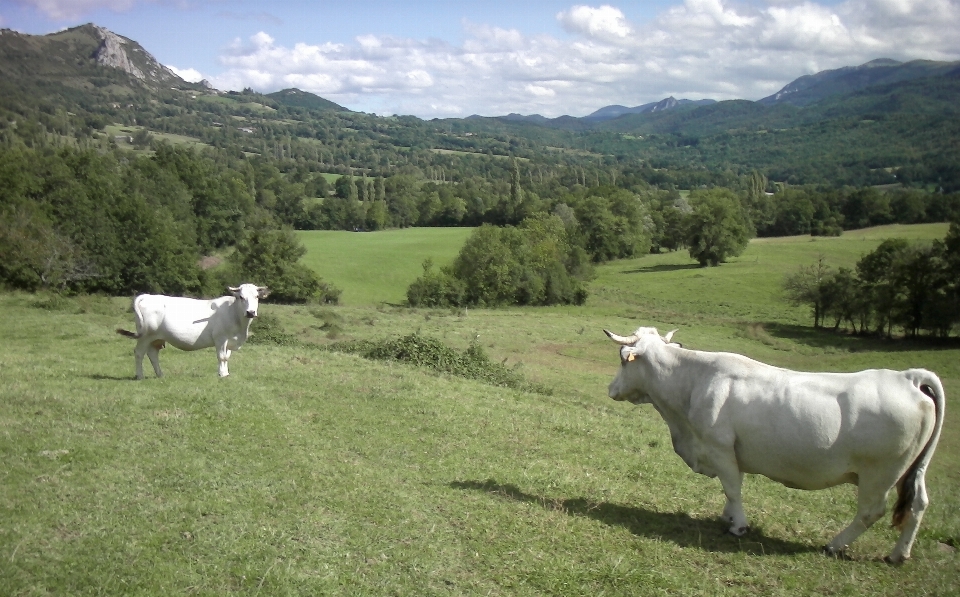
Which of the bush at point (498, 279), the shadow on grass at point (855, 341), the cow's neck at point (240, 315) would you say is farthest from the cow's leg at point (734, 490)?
the bush at point (498, 279)

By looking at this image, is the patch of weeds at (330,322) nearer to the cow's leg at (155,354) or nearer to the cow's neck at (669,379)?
the cow's leg at (155,354)

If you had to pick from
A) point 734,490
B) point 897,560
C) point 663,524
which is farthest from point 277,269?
point 897,560

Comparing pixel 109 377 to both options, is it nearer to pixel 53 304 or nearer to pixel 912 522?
pixel 912 522

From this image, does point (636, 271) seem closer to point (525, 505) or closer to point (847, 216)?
point (847, 216)

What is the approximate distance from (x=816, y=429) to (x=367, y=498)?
18.7ft

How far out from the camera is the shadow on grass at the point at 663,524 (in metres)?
8.63

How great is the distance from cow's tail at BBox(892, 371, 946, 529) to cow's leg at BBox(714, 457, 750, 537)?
168 cm

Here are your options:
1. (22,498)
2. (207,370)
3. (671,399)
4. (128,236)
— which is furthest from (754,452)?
(128,236)

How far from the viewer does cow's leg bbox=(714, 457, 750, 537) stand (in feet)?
29.3

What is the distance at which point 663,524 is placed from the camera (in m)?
9.35

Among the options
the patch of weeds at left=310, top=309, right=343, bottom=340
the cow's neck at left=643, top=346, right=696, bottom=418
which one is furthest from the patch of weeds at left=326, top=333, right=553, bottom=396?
the cow's neck at left=643, top=346, right=696, bottom=418

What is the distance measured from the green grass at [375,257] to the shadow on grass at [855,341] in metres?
39.7

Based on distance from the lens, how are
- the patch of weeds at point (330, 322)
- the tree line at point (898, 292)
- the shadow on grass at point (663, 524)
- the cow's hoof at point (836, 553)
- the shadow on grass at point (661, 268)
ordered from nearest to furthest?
1. the cow's hoof at point (836, 553)
2. the shadow on grass at point (663, 524)
3. the patch of weeds at point (330, 322)
4. the tree line at point (898, 292)
5. the shadow on grass at point (661, 268)

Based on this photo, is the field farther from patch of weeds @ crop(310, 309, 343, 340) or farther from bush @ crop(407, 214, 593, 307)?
bush @ crop(407, 214, 593, 307)
